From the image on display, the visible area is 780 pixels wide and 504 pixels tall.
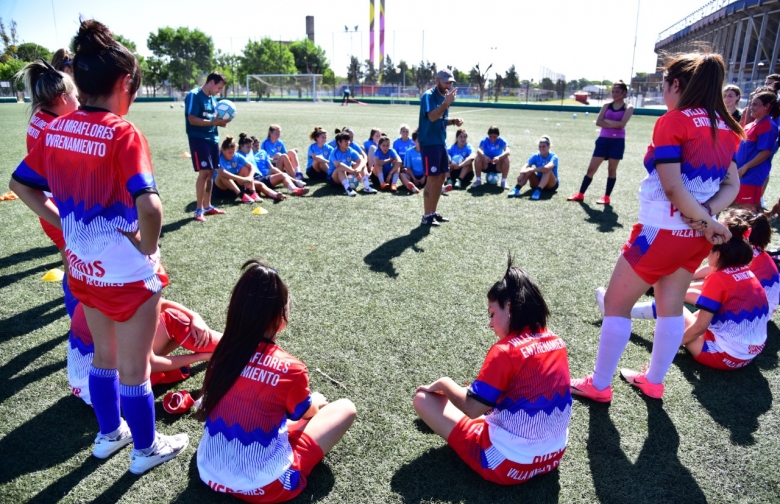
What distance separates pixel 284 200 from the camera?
8.49 metres

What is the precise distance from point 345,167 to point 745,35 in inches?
1570

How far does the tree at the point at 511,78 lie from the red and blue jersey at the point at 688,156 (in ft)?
204

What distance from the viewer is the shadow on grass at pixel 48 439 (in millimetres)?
2631

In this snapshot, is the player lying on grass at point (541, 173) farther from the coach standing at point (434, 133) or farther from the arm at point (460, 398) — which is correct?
the arm at point (460, 398)

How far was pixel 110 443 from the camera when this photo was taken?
2668mm

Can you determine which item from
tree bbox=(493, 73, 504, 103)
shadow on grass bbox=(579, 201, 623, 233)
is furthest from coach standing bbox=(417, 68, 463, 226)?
tree bbox=(493, 73, 504, 103)

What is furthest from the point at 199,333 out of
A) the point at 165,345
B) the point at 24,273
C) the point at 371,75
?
the point at 371,75

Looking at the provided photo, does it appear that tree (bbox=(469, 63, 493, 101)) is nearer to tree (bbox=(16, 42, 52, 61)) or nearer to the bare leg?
tree (bbox=(16, 42, 52, 61))

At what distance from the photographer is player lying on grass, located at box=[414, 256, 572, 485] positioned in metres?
2.35

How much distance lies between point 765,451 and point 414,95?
54910 millimetres

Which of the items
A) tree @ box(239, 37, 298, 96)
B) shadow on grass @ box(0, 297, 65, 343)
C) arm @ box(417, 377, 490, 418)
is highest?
tree @ box(239, 37, 298, 96)

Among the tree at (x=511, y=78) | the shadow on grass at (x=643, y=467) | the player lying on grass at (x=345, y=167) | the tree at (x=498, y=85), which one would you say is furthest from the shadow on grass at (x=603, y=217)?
the tree at (x=511, y=78)

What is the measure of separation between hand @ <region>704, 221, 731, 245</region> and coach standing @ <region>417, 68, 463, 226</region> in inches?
170

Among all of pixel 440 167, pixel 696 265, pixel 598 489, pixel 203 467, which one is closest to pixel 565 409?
pixel 598 489
